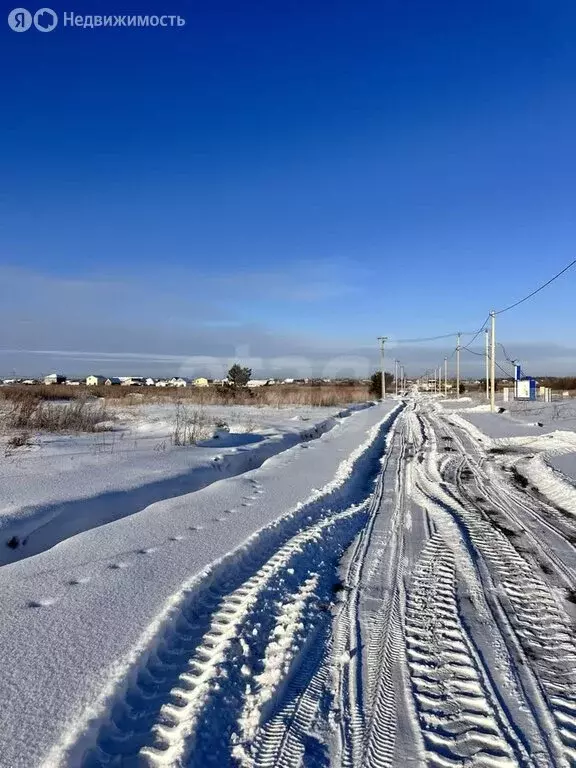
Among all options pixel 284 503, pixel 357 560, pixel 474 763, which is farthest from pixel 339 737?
pixel 284 503

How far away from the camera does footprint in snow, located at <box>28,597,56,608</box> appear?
11.7 ft

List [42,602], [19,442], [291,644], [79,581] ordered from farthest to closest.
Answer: [19,442], [79,581], [42,602], [291,644]

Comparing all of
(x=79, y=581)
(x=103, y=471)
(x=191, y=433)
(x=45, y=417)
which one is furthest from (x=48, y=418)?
(x=79, y=581)

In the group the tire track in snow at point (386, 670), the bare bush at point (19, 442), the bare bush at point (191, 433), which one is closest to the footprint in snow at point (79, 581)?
the tire track in snow at point (386, 670)

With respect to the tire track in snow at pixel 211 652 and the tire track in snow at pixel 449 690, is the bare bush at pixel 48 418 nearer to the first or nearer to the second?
the tire track in snow at pixel 211 652

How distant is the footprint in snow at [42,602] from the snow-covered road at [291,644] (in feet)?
0.12

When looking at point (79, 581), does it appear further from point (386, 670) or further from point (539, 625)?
point (539, 625)

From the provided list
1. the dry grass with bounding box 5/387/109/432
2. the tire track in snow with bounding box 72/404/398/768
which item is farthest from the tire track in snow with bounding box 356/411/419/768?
the dry grass with bounding box 5/387/109/432

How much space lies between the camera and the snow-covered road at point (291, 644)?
241 cm

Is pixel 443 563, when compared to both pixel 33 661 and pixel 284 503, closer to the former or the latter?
pixel 284 503

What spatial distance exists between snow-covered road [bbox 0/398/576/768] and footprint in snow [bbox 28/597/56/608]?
4 cm

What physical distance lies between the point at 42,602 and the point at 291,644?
1761mm

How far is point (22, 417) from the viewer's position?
1494 centimetres

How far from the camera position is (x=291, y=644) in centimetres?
333
